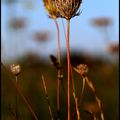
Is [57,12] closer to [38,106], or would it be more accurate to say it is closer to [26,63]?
[38,106]

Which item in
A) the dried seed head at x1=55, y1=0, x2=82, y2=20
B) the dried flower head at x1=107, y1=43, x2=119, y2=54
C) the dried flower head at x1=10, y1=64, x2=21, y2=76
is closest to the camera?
the dried seed head at x1=55, y1=0, x2=82, y2=20

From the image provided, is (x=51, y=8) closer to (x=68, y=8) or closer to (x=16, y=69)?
(x=68, y=8)

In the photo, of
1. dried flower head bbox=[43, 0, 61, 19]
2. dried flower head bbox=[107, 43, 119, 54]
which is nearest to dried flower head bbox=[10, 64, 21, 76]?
dried flower head bbox=[43, 0, 61, 19]

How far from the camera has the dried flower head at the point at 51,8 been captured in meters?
1.77

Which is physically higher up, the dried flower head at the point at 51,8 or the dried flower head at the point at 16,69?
the dried flower head at the point at 51,8

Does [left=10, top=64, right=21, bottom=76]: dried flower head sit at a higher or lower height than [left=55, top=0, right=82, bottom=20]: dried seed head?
lower

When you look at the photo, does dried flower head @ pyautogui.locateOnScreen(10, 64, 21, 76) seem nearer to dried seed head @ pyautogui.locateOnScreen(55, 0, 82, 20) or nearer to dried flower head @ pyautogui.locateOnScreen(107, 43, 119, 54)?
dried seed head @ pyautogui.locateOnScreen(55, 0, 82, 20)

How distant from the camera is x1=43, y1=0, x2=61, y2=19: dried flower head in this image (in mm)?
1767

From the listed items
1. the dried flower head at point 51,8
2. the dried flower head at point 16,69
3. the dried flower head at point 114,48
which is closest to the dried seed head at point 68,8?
the dried flower head at point 51,8

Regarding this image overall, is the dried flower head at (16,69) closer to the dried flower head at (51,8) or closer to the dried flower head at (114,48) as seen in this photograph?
the dried flower head at (51,8)

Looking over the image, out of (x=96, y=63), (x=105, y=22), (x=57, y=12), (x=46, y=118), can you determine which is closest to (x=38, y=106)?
(x=46, y=118)

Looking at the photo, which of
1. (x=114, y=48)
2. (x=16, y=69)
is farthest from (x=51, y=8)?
A: (x=114, y=48)

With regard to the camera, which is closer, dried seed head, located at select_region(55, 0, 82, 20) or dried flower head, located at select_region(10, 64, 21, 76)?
dried seed head, located at select_region(55, 0, 82, 20)

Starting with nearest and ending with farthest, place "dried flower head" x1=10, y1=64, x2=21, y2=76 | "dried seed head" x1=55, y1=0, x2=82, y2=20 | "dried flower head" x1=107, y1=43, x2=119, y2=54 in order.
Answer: "dried seed head" x1=55, y1=0, x2=82, y2=20 → "dried flower head" x1=10, y1=64, x2=21, y2=76 → "dried flower head" x1=107, y1=43, x2=119, y2=54
